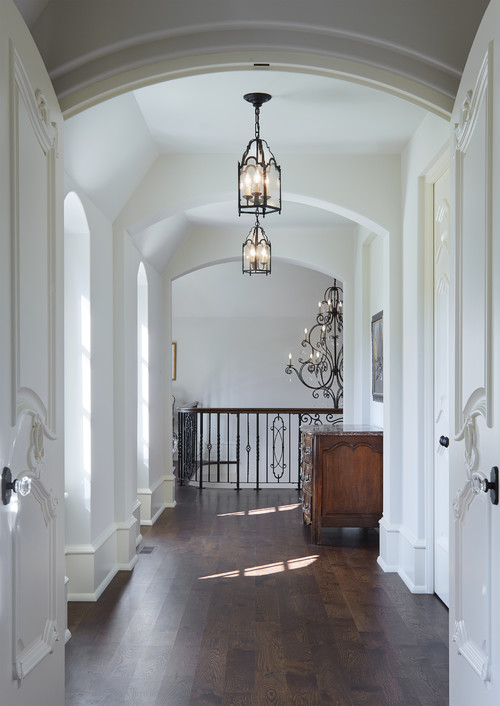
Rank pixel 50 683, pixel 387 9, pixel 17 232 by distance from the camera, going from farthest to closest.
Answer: pixel 387 9, pixel 50 683, pixel 17 232

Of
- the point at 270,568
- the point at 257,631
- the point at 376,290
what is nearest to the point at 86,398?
the point at 257,631

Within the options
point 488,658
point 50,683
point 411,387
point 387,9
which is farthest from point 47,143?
point 411,387

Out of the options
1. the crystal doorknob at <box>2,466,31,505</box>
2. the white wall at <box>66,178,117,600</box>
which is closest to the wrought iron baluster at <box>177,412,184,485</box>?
the white wall at <box>66,178,117,600</box>

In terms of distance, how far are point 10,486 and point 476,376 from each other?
54.1 inches

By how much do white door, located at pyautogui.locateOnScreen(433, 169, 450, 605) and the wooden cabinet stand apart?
1.38 metres

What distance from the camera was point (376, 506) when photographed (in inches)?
231

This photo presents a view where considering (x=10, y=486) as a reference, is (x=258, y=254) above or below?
above

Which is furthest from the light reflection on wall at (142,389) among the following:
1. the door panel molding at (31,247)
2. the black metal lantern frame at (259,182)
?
the door panel molding at (31,247)

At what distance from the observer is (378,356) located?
20.7 ft

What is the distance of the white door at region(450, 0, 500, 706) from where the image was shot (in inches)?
77.8

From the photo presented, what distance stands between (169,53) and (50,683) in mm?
2133

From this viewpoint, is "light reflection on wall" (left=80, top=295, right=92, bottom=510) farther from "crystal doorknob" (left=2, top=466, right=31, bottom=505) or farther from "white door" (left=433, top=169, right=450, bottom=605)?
"crystal doorknob" (left=2, top=466, right=31, bottom=505)

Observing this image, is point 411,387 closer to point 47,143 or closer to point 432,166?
point 432,166

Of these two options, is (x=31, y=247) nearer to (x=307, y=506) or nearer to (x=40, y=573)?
(x=40, y=573)
